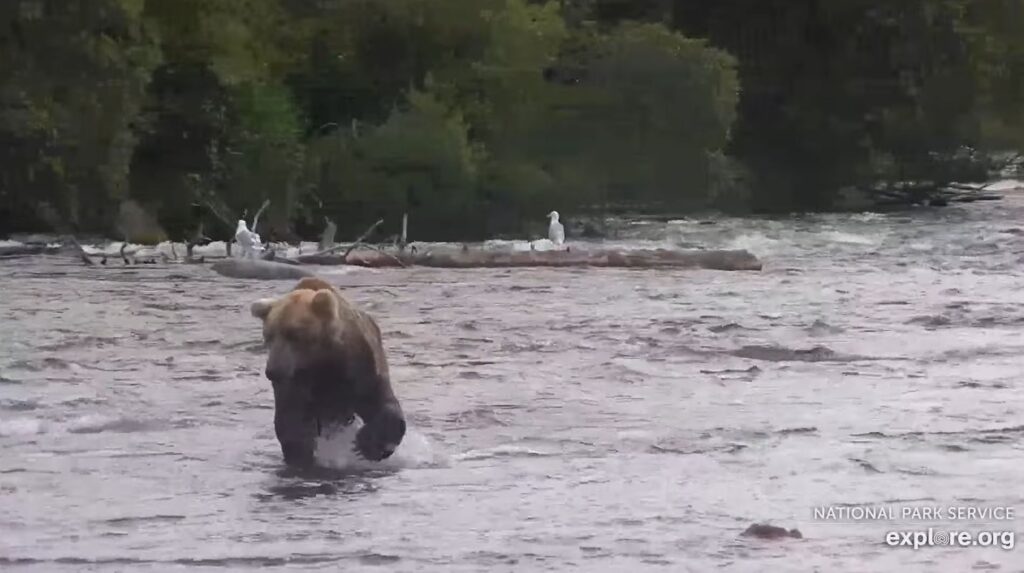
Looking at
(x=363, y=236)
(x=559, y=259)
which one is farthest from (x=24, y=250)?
(x=559, y=259)

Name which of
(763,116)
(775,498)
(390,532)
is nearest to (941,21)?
(763,116)

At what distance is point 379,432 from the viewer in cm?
273

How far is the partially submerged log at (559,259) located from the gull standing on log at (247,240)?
0.62 feet

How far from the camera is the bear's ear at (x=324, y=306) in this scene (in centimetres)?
265

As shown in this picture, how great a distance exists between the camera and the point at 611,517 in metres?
2.50

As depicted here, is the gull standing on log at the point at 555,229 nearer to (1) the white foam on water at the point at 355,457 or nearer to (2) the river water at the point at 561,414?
(2) the river water at the point at 561,414

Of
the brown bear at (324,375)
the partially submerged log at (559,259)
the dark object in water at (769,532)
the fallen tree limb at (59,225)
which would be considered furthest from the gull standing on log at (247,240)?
the dark object in water at (769,532)

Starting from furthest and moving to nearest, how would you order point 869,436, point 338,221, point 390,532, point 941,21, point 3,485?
point 941,21 < point 338,221 < point 869,436 < point 3,485 < point 390,532

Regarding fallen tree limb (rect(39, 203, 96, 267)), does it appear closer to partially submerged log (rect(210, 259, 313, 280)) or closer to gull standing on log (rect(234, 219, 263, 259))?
gull standing on log (rect(234, 219, 263, 259))

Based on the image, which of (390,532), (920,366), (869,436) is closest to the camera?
(390,532)

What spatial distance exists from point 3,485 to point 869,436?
161 centimetres

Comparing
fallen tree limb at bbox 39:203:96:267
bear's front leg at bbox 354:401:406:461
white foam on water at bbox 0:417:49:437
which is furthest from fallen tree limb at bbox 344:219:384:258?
bear's front leg at bbox 354:401:406:461

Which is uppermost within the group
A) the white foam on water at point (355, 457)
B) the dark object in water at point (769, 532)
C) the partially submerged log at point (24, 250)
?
the partially submerged log at point (24, 250)

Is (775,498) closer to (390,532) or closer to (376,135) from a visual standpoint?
(390,532)
